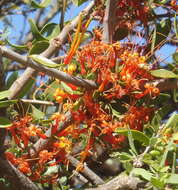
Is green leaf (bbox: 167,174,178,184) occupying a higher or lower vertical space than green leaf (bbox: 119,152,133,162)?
higher

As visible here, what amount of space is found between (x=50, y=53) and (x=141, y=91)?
297 millimetres

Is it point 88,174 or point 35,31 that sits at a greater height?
point 35,31

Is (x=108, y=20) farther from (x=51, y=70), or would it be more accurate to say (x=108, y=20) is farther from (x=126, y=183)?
(x=126, y=183)

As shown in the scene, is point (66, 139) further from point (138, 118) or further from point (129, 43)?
point (129, 43)

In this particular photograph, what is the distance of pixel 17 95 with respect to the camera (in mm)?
1260

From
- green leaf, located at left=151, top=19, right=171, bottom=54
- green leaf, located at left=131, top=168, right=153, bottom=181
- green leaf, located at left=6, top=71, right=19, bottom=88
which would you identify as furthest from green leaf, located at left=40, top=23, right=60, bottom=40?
green leaf, located at left=131, top=168, right=153, bottom=181

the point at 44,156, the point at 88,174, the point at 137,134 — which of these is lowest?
the point at 88,174

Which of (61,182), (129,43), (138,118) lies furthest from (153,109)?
(61,182)

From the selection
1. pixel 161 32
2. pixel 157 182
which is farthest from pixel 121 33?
pixel 157 182

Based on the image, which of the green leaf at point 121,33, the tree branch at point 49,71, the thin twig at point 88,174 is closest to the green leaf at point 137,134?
the tree branch at point 49,71

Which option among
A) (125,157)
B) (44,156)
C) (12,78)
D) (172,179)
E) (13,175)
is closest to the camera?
(172,179)

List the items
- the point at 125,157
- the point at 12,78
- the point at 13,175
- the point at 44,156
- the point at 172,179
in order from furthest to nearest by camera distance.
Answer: the point at 12,78 < the point at 44,156 < the point at 13,175 < the point at 125,157 < the point at 172,179

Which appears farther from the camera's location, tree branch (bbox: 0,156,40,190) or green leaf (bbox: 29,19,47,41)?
green leaf (bbox: 29,19,47,41)

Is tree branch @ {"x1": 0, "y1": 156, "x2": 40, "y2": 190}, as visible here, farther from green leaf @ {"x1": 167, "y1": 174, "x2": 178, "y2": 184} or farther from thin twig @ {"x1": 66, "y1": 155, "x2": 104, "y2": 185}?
green leaf @ {"x1": 167, "y1": 174, "x2": 178, "y2": 184}
